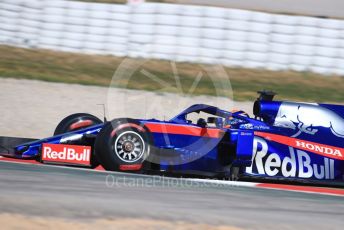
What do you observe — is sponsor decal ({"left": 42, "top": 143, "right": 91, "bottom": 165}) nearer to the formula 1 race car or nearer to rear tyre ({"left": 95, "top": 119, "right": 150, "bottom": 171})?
the formula 1 race car

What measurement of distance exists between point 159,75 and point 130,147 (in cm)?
817

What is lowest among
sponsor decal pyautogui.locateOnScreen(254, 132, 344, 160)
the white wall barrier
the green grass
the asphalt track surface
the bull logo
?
the asphalt track surface

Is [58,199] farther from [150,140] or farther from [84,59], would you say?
[84,59]

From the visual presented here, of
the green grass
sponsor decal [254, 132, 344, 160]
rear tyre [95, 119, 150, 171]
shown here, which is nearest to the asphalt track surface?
rear tyre [95, 119, 150, 171]

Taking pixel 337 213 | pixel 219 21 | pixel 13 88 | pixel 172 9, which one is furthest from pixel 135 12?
pixel 337 213

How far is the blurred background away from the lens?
16031 mm

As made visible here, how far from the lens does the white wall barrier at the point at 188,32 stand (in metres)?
16.1

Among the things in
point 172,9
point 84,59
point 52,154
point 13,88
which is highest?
point 172,9

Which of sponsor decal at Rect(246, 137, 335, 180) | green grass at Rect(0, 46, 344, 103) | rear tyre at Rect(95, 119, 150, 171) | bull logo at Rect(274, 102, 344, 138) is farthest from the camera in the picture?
green grass at Rect(0, 46, 344, 103)

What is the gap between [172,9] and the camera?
16.3m

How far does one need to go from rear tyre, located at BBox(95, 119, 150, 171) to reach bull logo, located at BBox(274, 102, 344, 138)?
6.02ft

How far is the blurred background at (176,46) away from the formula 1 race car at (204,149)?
6438 mm

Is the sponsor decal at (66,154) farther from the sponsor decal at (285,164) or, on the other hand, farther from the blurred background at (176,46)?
the blurred background at (176,46)

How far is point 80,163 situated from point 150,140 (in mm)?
946
